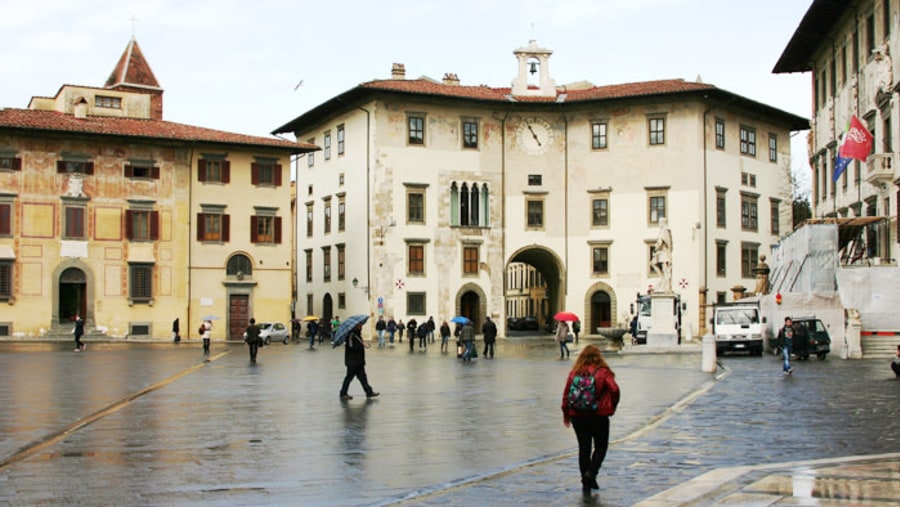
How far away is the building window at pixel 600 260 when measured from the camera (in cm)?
6178

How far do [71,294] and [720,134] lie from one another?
117 ft

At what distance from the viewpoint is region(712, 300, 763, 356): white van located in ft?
124

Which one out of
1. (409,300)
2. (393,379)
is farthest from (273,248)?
(393,379)

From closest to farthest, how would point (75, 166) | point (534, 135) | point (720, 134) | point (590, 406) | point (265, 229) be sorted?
point (590, 406) → point (75, 166) → point (265, 229) → point (720, 134) → point (534, 135)

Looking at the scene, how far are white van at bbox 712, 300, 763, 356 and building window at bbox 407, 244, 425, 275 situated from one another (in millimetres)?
23896

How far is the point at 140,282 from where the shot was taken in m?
53.2

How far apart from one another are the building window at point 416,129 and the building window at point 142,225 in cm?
1468

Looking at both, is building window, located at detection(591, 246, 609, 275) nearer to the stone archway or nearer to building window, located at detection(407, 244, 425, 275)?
the stone archway

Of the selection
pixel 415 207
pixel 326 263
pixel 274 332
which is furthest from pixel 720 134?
pixel 274 332

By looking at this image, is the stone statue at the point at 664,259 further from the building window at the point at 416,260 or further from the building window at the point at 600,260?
the building window at the point at 416,260

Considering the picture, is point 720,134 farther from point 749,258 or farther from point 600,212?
point 600,212

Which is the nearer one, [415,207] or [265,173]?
[265,173]

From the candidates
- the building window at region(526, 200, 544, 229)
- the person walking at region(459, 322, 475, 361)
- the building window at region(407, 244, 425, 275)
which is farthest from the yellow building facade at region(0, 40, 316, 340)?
the person walking at region(459, 322, 475, 361)

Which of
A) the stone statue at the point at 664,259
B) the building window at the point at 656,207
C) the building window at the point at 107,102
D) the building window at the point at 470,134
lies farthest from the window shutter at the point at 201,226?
the stone statue at the point at 664,259
